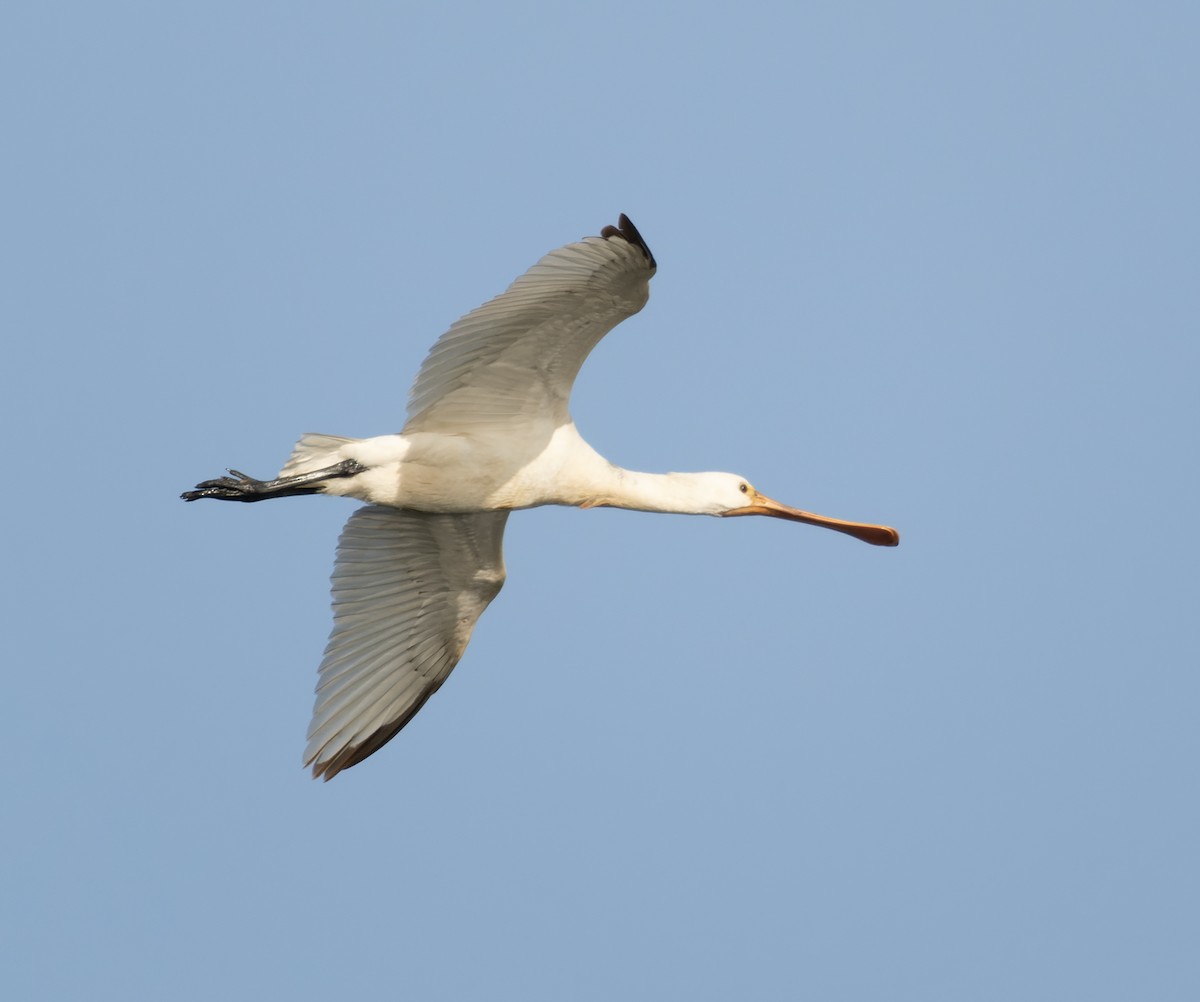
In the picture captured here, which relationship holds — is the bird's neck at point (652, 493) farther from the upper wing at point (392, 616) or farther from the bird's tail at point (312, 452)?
the bird's tail at point (312, 452)

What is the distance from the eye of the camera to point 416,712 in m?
15.5

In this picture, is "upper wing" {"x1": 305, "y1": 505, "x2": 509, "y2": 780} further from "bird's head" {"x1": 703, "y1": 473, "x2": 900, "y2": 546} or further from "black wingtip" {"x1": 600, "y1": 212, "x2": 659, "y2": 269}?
"black wingtip" {"x1": 600, "y1": 212, "x2": 659, "y2": 269}

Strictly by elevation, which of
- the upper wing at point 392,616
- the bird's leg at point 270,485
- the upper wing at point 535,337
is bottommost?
the upper wing at point 392,616

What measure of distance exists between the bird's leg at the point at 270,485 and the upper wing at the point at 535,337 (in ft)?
2.02

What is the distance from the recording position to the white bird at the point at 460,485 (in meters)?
13.0

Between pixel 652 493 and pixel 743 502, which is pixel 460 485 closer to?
pixel 652 493

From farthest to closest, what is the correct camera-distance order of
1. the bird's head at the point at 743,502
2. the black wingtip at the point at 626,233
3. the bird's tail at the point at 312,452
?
the bird's head at the point at 743,502, the bird's tail at the point at 312,452, the black wingtip at the point at 626,233

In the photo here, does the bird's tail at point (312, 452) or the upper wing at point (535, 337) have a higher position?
the upper wing at point (535, 337)

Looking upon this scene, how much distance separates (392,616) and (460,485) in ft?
6.47

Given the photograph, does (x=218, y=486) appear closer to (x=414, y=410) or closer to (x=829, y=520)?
(x=414, y=410)

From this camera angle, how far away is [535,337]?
43.9 ft

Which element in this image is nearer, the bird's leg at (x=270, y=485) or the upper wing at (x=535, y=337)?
the upper wing at (x=535, y=337)

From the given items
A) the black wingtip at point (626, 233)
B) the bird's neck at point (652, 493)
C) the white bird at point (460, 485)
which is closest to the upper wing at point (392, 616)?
the white bird at point (460, 485)

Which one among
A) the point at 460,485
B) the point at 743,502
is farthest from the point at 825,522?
the point at 460,485
